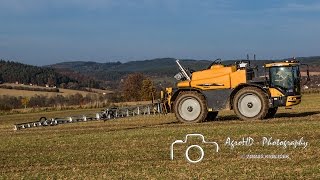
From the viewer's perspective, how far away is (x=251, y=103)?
83.7 ft

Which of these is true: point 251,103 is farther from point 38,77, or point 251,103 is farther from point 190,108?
point 38,77

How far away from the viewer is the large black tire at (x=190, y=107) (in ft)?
87.1

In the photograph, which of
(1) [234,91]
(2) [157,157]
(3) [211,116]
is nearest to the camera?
(2) [157,157]

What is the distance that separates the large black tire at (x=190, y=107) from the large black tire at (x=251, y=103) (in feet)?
5.58

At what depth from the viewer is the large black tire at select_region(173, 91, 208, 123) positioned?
1045 inches

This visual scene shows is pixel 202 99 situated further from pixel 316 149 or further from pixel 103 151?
pixel 316 149

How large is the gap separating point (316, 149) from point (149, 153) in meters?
4.60

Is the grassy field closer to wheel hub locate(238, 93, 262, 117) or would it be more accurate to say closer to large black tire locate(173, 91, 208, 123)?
wheel hub locate(238, 93, 262, 117)

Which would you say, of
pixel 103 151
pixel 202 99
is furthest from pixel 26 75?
pixel 103 151

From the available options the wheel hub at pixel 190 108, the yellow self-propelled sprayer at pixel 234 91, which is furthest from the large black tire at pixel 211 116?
the wheel hub at pixel 190 108

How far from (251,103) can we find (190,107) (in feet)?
10.0

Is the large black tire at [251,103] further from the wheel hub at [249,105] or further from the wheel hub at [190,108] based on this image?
the wheel hub at [190,108]

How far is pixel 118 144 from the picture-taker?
60.8 feet

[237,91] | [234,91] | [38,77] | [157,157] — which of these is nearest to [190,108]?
[234,91]
